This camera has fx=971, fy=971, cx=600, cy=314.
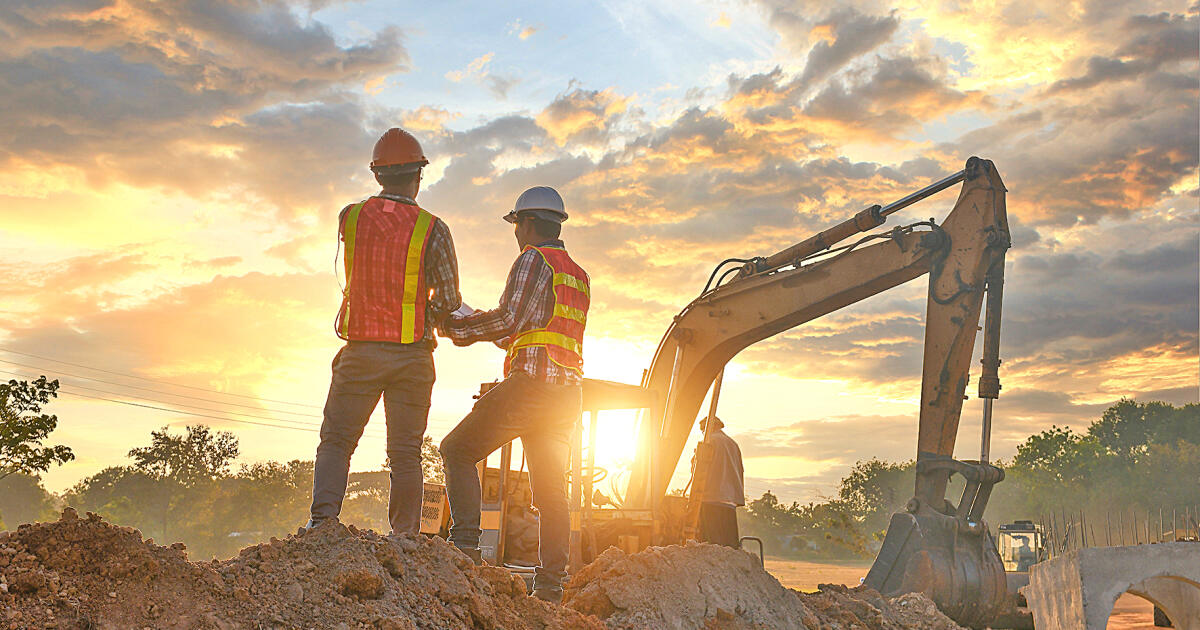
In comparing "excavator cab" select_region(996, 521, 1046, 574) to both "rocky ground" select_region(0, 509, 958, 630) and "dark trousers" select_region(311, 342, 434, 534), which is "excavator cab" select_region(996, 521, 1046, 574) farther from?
"dark trousers" select_region(311, 342, 434, 534)

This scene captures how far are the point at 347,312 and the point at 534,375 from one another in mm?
990

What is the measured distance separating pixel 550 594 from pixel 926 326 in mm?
6196

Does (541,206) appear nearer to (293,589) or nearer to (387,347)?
(387,347)

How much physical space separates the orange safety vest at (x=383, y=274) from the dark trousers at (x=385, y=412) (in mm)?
74

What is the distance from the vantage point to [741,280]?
9.88m

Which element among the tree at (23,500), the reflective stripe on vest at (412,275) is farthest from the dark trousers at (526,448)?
the tree at (23,500)

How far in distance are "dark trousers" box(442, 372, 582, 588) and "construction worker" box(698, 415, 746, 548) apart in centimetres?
544

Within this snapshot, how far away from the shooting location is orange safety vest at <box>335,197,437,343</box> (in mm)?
4113

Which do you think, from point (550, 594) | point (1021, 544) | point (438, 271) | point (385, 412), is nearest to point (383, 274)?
point (438, 271)

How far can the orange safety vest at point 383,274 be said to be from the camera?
4.11 m

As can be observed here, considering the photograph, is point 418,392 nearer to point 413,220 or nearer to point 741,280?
point 413,220

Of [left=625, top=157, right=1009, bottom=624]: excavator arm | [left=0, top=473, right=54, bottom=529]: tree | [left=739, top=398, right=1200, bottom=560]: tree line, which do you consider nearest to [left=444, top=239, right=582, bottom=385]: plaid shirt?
[left=625, top=157, right=1009, bottom=624]: excavator arm

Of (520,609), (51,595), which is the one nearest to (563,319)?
(520,609)

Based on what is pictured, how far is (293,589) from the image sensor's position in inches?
122
